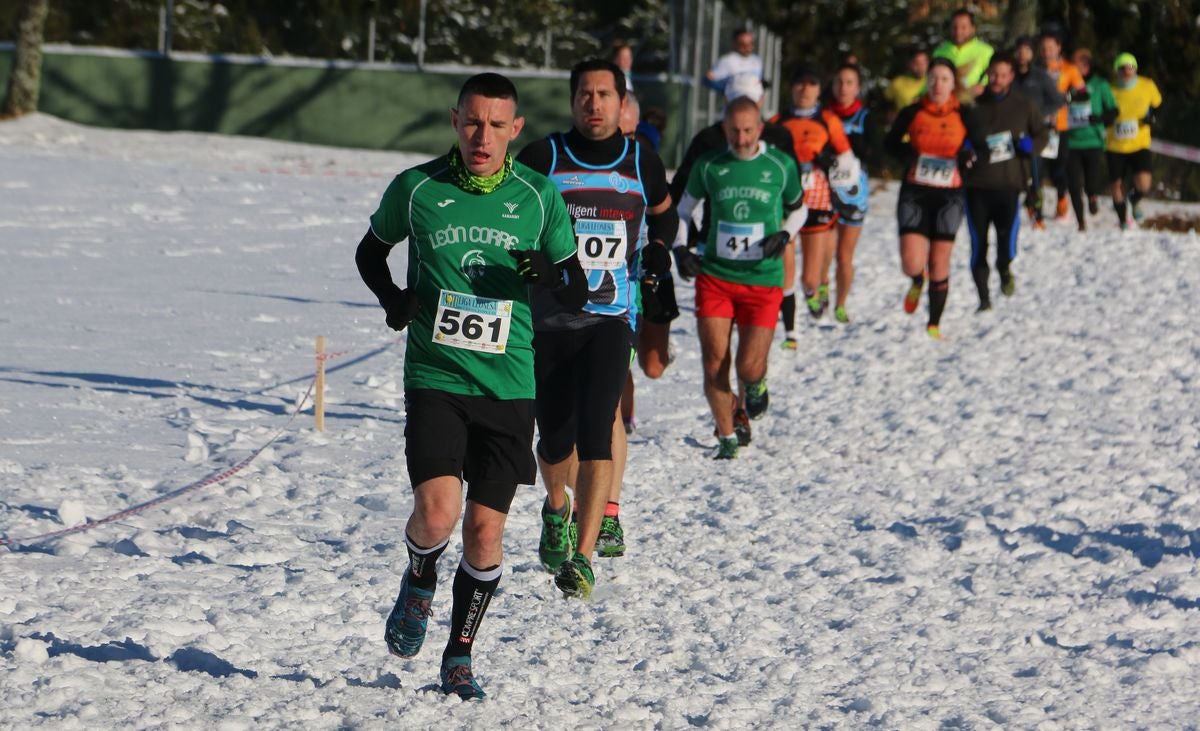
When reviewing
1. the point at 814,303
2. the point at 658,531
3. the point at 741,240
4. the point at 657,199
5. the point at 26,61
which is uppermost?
the point at 26,61

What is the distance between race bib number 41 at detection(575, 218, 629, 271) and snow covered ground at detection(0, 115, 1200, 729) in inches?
48.2

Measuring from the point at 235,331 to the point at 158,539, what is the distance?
210 inches

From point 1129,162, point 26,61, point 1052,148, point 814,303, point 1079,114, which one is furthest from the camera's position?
point 26,61

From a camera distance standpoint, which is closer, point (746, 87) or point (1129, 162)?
point (746, 87)

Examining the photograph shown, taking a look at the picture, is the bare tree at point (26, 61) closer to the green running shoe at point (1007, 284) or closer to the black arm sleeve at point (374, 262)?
the green running shoe at point (1007, 284)

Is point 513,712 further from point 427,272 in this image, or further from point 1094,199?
point 1094,199

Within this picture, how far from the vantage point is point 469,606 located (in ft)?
17.5

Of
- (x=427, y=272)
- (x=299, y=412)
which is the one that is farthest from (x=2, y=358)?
(x=427, y=272)

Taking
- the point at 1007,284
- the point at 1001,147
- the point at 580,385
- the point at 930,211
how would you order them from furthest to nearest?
the point at 1007,284
the point at 1001,147
the point at 930,211
the point at 580,385

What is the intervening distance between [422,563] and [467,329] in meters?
0.70

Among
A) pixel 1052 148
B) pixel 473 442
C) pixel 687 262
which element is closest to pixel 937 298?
pixel 687 262

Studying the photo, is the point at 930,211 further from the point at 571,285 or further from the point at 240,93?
the point at 240,93

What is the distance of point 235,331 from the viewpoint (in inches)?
476

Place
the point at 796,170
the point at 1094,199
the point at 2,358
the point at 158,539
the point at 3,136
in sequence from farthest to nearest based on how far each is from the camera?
the point at 3,136
the point at 1094,199
the point at 2,358
the point at 796,170
the point at 158,539
